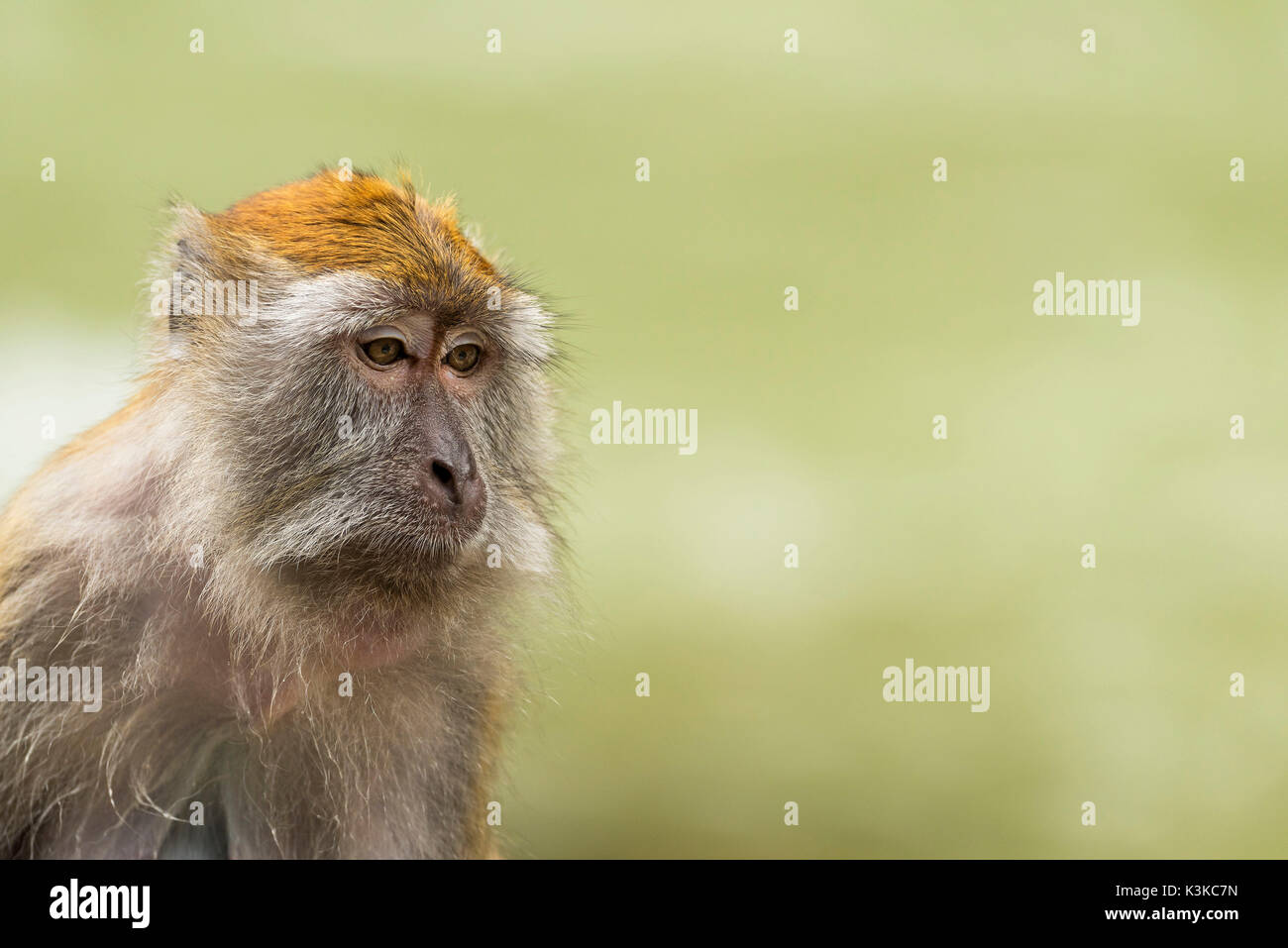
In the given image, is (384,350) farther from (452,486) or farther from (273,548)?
(273,548)

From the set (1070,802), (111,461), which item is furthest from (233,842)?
(1070,802)

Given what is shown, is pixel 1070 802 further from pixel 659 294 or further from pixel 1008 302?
pixel 659 294

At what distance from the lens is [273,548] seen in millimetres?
2564

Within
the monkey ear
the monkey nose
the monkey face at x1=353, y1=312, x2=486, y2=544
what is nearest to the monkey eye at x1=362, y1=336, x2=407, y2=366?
the monkey face at x1=353, y1=312, x2=486, y2=544

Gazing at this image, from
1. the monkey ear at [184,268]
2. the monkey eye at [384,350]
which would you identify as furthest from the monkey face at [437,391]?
the monkey ear at [184,268]

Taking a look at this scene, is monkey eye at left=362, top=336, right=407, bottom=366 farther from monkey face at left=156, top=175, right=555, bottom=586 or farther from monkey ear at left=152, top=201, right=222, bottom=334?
monkey ear at left=152, top=201, right=222, bottom=334

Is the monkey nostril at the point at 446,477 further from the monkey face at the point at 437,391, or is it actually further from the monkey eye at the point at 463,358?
the monkey eye at the point at 463,358

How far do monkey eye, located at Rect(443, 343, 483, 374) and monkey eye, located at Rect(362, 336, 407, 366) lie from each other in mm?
115

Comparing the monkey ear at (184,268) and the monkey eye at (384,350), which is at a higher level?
the monkey ear at (184,268)

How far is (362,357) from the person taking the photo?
8.72 feet

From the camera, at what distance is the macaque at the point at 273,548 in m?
2.58

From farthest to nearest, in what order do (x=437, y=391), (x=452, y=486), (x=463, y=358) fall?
(x=463, y=358)
(x=437, y=391)
(x=452, y=486)

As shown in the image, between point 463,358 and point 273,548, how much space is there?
1.94 ft

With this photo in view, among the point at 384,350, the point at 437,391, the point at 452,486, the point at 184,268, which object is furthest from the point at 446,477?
the point at 184,268
